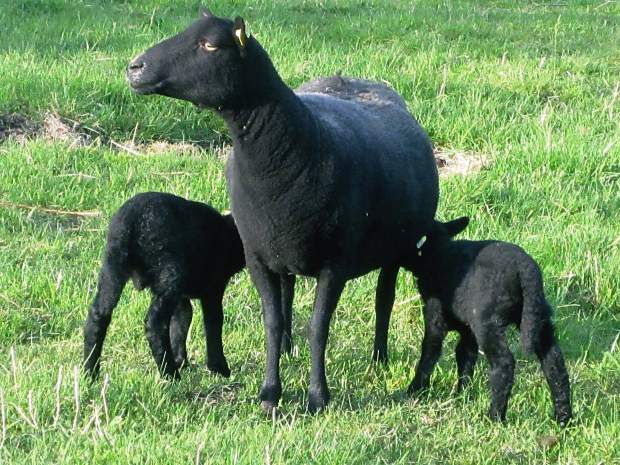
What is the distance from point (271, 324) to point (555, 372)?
1426mm

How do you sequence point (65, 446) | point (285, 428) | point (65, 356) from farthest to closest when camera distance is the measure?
point (65, 356) → point (285, 428) → point (65, 446)

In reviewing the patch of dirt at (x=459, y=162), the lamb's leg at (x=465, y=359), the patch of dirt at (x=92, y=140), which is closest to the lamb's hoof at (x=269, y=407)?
the lamb's leg at (x=465, y=359)

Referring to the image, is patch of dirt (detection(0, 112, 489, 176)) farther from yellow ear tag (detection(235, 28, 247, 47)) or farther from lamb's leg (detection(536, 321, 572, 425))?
yellow ear tag (detection(235, 28, 247, 47))

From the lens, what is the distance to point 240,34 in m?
5.53

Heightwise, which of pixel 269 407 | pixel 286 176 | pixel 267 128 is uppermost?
pixel 267 128

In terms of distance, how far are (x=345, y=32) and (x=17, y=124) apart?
13.6 feet

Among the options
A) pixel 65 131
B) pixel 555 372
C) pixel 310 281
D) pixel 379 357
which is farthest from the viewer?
pixel 65 131

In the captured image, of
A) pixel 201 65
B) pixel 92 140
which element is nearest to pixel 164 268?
pixel 201 65

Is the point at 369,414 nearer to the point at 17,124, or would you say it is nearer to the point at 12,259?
the point at 12,259

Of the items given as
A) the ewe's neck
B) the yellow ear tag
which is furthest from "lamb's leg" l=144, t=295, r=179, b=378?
the yellow ear tag

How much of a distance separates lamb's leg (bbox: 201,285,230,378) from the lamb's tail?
1577 millimetres

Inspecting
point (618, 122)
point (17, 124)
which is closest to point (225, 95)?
point (17, 124)

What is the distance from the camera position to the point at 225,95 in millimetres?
5648

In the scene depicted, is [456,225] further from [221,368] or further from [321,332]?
[221,368]
